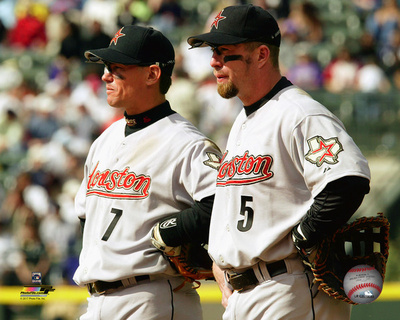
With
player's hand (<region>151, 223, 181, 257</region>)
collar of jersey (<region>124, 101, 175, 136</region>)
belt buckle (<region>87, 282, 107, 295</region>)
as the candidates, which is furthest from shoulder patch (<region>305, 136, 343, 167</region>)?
belt buckle (<region>87, 282, 107, 295</region>)

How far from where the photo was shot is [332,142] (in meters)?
3.30

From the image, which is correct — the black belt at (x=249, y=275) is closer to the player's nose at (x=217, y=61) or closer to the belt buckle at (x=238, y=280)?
the belt buckle at (x=238, y=280)

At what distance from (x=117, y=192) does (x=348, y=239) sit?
1.20 meters

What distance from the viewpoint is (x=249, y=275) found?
3.50m

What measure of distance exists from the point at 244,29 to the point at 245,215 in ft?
2.72

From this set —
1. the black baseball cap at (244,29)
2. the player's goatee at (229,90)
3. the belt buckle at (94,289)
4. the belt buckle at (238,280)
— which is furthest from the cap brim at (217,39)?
the belt buckle at (94,289)

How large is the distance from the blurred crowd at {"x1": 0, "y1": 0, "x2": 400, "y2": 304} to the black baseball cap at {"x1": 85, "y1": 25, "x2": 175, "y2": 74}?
3.82 m

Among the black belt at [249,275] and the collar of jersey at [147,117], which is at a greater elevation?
the collar of jersey at [147,117]

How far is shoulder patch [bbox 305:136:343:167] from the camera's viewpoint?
10.7ft

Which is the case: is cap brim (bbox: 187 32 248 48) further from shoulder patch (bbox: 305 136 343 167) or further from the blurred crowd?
the blurred crowd

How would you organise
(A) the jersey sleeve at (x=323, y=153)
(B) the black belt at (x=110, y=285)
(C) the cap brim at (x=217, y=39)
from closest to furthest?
1. (A) the jersey sleeve at (x=323, y=153)
2. (C) the cap brim at (x=217, y=39)
3. (B) the black belt at (x=110, y=285)

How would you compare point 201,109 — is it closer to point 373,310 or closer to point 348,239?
point 373,310

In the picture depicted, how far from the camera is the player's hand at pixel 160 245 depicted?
3863mm

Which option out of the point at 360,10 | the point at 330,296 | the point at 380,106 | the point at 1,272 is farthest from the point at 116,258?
the point at 360,10
